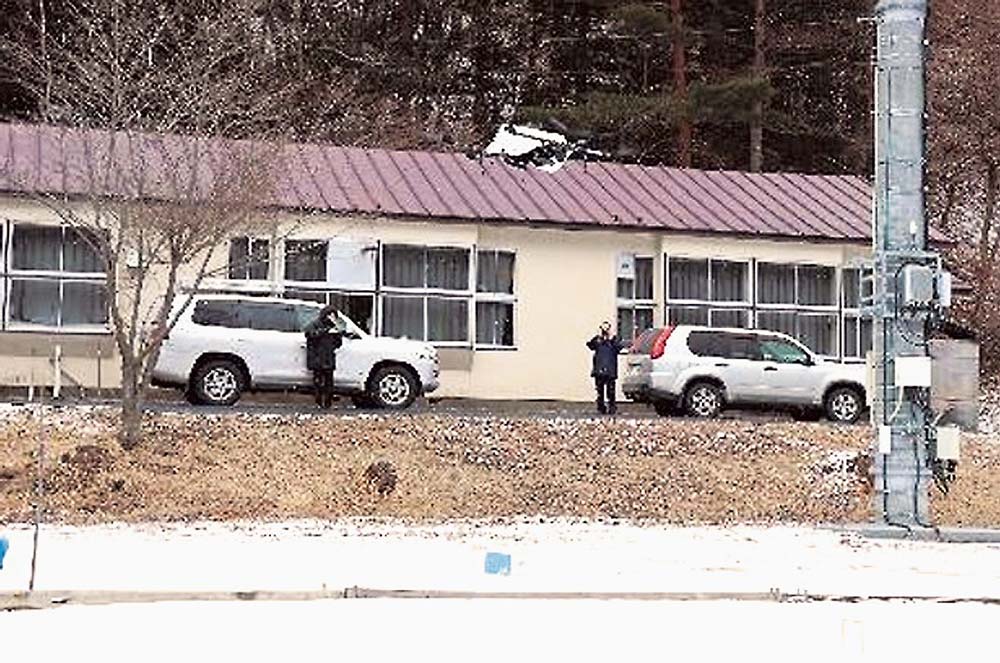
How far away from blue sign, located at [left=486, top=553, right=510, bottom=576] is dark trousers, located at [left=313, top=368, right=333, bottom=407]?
10968mm

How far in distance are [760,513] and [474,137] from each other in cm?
2797

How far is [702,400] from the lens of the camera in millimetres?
26609

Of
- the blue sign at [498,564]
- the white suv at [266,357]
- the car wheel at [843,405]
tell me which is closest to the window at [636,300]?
the car wheel at [843,405]

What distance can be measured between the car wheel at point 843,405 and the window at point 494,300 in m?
6.09

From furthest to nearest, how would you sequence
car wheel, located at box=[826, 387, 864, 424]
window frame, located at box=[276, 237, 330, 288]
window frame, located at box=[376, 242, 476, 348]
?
window frame, located at box=[376, 242, 476, 348] < window frame, located at box=[276, 237, 330, 288] < car wheel, located at box=[826, 387, 864, 424]

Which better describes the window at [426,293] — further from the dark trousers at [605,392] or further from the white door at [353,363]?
the white door at [353,363]

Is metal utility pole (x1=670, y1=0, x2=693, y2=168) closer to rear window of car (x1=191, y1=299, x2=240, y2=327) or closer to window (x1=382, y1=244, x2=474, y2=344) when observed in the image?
window (x1=382, y1=244, x2=474, y2=344)

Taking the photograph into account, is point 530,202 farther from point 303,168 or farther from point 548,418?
point 548,418

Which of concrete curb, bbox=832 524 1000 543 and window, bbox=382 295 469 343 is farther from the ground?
window, bbox=382 295 469 343

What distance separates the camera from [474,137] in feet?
153

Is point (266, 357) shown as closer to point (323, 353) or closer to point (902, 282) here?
point (323, 353)

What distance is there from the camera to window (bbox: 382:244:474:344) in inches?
1142

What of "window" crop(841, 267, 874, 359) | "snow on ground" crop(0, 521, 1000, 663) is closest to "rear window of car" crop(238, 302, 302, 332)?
"snow on ground" crop(0, 521, 1000, 663)

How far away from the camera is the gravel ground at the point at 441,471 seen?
63.3 feet
